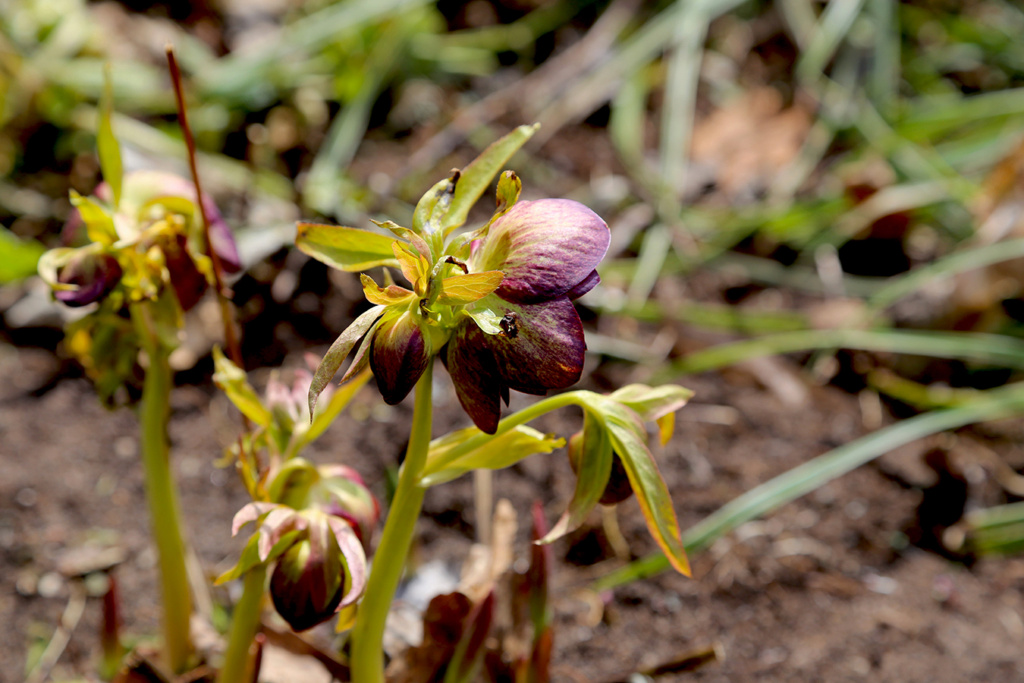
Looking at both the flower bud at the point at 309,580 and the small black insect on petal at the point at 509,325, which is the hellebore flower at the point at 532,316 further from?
the flower bud at the point at 309,580

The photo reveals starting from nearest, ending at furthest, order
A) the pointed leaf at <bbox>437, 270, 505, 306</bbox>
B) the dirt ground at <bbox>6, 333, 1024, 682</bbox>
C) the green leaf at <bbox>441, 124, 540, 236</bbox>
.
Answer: the pointed leaf at <bbox>437, 270, 505, 306</bbox> → the green leaf at <bbox>441, 124, 540, 236</bbox> → the dirt ground at <bbox>6, 333, 1024, 682</bbox>

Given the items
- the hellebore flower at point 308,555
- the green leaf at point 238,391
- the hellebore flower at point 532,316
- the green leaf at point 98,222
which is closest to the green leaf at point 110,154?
the green leaf at point 98,222

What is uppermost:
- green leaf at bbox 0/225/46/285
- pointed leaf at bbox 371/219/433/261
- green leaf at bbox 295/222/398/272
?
pointed leaf at bbox 371/219/433/261

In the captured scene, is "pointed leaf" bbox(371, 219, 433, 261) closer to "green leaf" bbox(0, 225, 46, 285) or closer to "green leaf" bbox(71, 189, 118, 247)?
"green leaf" bbox(71, 189, 118, 247)

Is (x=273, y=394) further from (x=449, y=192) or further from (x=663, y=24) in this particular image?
(x=663, y=24)

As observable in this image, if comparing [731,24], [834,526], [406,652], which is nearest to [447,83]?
[731,24]

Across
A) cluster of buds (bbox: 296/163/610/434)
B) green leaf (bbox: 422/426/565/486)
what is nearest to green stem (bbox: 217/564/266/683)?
green leaf (bbox: 422/426/565/486)
